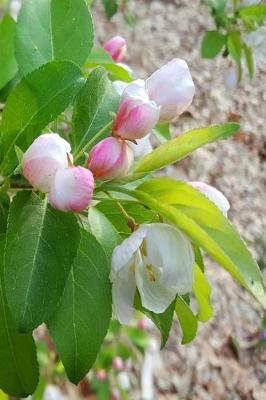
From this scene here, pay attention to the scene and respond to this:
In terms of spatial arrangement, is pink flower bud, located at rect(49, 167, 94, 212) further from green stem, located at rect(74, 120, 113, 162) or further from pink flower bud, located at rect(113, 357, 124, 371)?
pink flower bud, located at rect(113, 357, 124, 371)

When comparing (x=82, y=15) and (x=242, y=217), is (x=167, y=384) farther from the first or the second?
(x=82, y=15)

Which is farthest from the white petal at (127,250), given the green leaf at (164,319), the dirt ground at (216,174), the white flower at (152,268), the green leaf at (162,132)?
the dirt ground at (216,174)

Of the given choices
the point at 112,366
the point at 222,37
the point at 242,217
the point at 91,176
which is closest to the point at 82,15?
the point at 91,176

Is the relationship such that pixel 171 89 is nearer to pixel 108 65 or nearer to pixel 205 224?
pixel 205 224

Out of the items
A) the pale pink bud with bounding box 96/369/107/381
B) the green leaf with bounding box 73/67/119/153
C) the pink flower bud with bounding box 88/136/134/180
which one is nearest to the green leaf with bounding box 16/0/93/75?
the green leaf with bounding box 73/67/119/153

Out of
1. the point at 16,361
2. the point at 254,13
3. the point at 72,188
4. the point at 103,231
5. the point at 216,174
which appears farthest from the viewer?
the point at 216,174

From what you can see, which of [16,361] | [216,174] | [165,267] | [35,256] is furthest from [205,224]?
[216,174]
